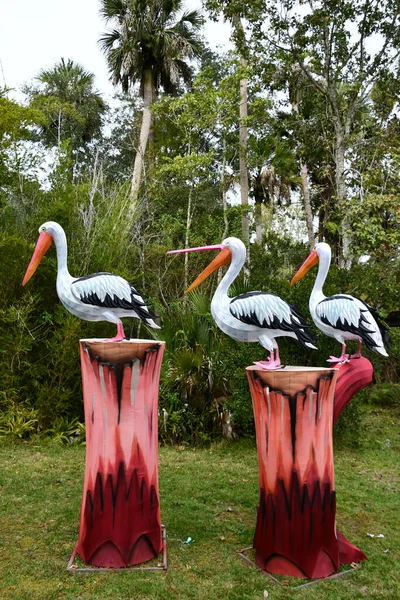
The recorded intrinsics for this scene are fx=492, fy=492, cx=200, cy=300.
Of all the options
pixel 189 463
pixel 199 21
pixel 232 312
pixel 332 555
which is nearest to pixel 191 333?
pixel 189 463

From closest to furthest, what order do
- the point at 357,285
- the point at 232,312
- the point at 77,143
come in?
the point at 232,312 < the point at 357,285 < the point at 77,143

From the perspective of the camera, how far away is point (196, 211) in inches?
603

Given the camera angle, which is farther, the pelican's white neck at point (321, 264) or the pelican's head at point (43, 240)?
the pelican's white neck at point (321, 264)

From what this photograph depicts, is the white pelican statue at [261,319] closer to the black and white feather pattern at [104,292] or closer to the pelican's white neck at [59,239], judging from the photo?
the black and white feather pattern at [104,292]

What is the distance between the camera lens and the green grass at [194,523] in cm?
302

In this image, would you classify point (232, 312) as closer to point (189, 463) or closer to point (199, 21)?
point (189, 463)

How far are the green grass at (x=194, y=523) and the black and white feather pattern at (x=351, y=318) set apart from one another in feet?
5.15

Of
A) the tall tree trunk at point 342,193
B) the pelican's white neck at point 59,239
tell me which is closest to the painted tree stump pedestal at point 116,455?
the pelican's white neck at point 59,239

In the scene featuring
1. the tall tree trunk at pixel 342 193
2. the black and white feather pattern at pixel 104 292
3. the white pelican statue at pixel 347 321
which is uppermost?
the tall tree trunk at pixel 342 193

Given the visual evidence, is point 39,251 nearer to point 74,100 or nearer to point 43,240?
point 43,240

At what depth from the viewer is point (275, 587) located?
3043mm

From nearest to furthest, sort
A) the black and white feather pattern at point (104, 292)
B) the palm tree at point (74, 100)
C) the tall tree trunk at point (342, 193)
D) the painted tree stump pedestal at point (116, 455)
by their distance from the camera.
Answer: the painted tree stump pedestal at point (116, 455) < the black and white feather pattern at point (104, 292) < the tall tree trunk at point (342, 193) < the palm tree at point (74, 100)

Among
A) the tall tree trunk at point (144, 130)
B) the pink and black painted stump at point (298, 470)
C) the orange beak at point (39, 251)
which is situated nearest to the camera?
the pink and black painted stump at point (298, 470)

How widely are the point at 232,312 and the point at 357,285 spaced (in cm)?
491
